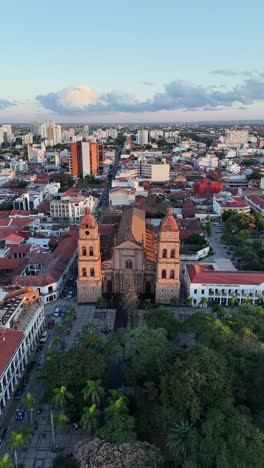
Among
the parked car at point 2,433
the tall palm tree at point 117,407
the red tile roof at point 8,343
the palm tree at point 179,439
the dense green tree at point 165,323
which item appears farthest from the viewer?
the dense green tree at point 165,323

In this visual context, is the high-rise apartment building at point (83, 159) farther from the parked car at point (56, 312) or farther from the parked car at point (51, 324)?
the parked car at point (51, 324)

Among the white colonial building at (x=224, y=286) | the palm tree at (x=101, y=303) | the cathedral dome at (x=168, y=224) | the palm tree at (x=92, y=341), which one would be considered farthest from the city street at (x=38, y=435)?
the white colonial building at (x=224, y=286)

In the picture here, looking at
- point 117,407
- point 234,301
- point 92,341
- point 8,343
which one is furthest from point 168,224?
point 117,407

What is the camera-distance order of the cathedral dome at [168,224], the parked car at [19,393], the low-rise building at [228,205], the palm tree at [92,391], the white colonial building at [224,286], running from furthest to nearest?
the low-rise building at [228,205] < the white colonial building at [224,286] < the cathedral dome at [168,224] < the parked car at [19,393] < the palm tree at [92,391]

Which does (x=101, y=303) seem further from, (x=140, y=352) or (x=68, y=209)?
(x=68, y=209)

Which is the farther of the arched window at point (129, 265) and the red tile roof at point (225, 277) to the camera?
the arched window at point (129, 265)

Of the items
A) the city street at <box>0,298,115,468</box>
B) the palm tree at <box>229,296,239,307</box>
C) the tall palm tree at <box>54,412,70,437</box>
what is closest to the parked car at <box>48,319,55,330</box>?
the city street at <box>0,298,115,468</box>

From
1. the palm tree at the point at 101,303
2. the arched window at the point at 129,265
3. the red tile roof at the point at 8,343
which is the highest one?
the arched window at the point at 129,265
